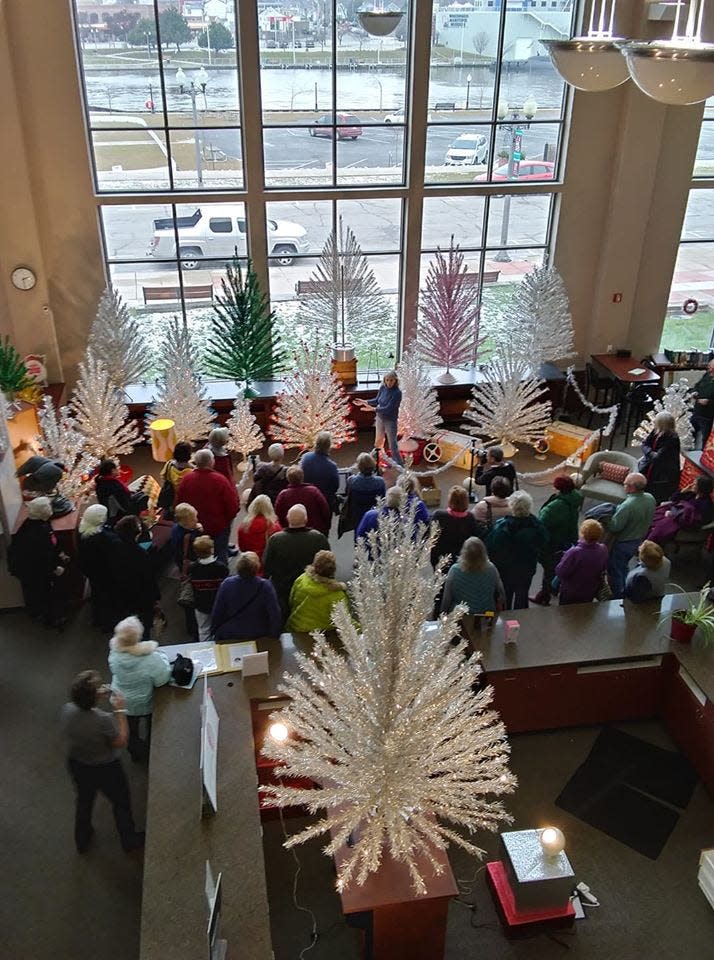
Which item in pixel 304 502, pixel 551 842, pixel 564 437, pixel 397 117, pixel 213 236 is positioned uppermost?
pixel 397 117

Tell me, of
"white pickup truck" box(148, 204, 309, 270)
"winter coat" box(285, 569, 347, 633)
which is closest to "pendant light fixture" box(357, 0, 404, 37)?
"white pickup truck" box(148, 204, 309, 270)

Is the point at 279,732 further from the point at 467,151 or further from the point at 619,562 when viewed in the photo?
the point at 467,151

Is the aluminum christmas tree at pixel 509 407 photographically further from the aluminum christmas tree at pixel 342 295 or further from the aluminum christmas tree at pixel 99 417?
the aluminum christmas tree at pixel 99 417

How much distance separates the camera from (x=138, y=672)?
18.1 feet

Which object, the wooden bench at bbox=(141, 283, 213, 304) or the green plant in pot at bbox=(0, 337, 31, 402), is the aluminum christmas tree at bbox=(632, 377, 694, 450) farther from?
the green plant in pot at bbox=(0, 337, 31, 402)

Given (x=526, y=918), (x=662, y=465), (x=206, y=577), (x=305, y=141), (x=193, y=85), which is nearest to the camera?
(x=526, y=918)

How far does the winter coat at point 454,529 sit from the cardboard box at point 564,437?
423 cm

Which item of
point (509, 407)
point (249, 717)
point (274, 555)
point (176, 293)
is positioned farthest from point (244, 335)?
point (249, 717)

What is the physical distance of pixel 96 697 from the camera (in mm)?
5043

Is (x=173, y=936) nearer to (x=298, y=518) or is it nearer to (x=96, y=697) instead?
(x=96, y=697)

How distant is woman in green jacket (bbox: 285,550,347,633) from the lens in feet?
19.8

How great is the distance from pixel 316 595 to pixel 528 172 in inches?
323

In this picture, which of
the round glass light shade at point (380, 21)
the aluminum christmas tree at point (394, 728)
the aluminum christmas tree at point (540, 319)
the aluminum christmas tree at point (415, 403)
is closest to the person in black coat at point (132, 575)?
the aluminum christmas tree at point (394, 728)

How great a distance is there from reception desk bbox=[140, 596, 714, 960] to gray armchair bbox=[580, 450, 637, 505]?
2276 mm
